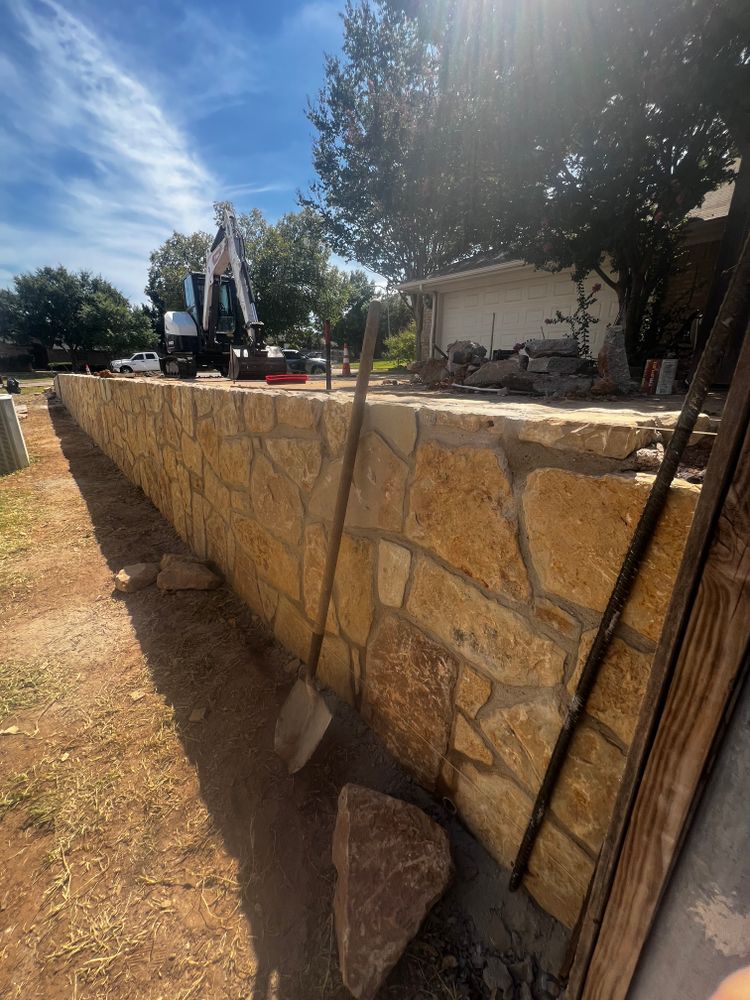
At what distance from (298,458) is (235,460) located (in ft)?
2.47

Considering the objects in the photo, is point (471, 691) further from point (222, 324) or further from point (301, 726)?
point (222, 324)

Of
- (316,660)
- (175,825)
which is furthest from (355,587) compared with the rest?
(175,825)

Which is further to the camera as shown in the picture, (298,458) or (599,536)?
(298,458)

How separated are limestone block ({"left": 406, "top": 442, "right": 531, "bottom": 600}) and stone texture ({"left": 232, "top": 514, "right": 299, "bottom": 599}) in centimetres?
99

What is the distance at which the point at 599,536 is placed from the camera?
0.90 metres

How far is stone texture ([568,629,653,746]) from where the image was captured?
87 cm

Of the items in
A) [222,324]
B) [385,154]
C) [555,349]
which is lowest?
[555,349]

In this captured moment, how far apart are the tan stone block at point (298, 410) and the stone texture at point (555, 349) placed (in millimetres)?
3689

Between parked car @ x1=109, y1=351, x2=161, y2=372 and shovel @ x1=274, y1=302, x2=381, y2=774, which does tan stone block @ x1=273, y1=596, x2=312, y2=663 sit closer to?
shovel @ x1=274, y1=302, x2=381, y2=774

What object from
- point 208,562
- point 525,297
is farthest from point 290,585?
point 525,297

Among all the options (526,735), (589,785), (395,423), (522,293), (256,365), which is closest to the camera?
(589,785)

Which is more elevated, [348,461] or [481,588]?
[348,461]

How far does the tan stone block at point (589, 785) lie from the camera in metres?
0.96

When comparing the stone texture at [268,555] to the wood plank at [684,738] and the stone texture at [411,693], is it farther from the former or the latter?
the wood plank at [684,738]
